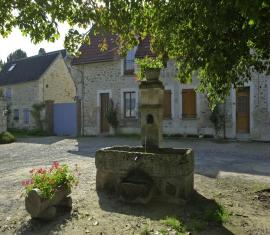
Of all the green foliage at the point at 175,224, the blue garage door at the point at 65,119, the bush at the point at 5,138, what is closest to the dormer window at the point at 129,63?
the blue garage door at the point at 65,119

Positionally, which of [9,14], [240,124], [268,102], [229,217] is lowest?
[229,217]

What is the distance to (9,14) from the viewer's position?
5.41 meters

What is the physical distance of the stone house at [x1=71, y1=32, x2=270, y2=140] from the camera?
16.0 m

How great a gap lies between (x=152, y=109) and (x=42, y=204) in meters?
3.07

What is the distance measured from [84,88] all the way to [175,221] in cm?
1675

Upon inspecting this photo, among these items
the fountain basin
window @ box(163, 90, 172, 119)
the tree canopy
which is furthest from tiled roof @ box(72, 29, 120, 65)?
the tree canopy

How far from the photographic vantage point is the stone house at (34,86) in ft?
87.1

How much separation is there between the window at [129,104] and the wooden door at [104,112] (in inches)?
54.4

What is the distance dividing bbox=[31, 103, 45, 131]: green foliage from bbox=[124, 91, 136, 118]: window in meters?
7.74

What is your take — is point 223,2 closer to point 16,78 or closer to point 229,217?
point 229,217

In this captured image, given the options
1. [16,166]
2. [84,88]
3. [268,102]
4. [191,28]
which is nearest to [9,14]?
[191,28]

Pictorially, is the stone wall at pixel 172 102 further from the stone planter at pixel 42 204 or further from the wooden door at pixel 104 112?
the stone planter at pixel 42 204

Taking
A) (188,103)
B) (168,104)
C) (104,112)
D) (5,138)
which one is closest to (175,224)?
(188,103)

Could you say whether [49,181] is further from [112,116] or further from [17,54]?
[17,54]
